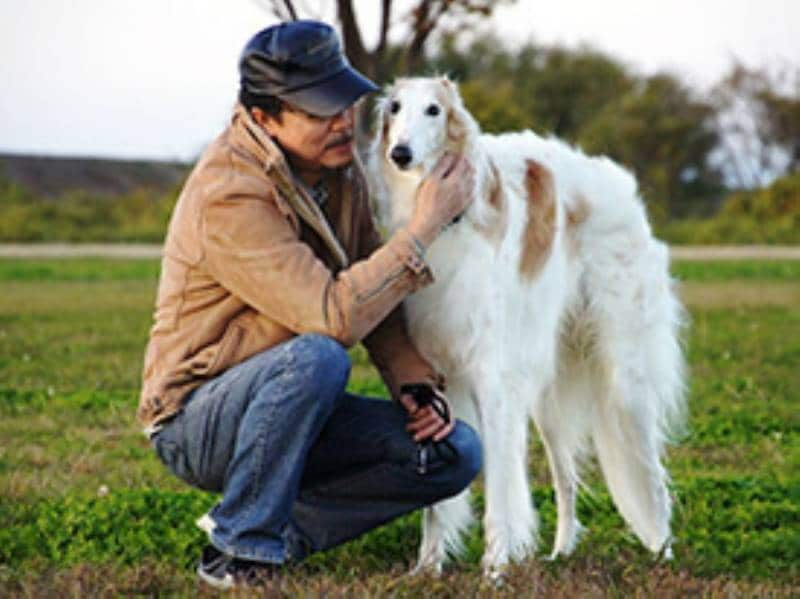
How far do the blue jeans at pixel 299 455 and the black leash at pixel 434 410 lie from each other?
14 millimetres

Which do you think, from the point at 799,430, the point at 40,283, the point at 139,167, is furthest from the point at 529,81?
the point at 799,430

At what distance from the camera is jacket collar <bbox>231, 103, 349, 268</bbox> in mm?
3488

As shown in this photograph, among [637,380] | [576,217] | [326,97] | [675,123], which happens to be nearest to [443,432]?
[326,97]

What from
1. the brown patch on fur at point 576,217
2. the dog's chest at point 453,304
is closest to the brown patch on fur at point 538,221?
the brown patch on fur at point 576,217

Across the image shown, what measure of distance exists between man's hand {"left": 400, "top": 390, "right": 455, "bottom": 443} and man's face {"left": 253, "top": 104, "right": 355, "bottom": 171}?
77 cm

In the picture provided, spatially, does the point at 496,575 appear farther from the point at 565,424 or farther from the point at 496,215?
the point at 565,424

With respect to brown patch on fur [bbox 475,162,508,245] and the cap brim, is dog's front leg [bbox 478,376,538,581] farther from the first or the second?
the cap brim

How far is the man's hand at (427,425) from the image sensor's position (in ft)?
12.3

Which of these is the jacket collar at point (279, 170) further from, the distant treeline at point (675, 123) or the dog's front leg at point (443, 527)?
the distant treeline at point (675, 123)

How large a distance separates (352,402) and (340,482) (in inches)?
10.5

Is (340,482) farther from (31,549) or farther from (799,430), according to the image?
(799,430)

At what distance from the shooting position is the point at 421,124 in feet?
12.5

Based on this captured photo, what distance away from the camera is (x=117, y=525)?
14.6 ft

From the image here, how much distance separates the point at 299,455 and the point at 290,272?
19.8 inches
